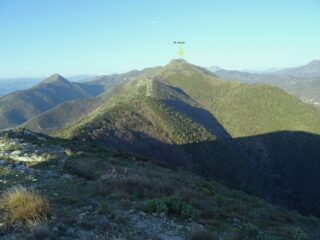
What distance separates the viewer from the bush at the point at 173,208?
426 inches

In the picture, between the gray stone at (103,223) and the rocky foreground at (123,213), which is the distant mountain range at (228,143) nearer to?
the rocky foreground at (123,213)

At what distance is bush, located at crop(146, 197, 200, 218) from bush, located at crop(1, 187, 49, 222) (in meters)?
2.88

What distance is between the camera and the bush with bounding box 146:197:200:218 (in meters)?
10.8

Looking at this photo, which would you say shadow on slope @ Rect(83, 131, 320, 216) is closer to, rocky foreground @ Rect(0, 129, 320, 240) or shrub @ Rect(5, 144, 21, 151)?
shrub @ Rect(5, 144, 21, 151)

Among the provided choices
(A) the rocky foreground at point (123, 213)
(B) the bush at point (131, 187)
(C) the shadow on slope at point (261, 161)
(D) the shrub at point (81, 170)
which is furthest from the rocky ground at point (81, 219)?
(C) the shadow on slope at point (261, 161)

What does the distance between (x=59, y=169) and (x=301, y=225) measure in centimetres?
981

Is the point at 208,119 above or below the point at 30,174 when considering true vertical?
below

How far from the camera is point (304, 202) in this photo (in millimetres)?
116125

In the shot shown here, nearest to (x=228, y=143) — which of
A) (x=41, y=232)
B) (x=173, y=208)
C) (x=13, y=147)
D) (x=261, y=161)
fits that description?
(x=261, y=161)

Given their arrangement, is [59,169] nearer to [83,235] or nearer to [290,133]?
[83,235]

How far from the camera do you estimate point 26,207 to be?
913 centimetres

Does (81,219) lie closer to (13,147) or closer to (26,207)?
(26,207)

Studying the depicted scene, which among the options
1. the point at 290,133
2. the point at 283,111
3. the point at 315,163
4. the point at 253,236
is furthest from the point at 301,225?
the point at 283,111

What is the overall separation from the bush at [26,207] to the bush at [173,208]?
114 inches
